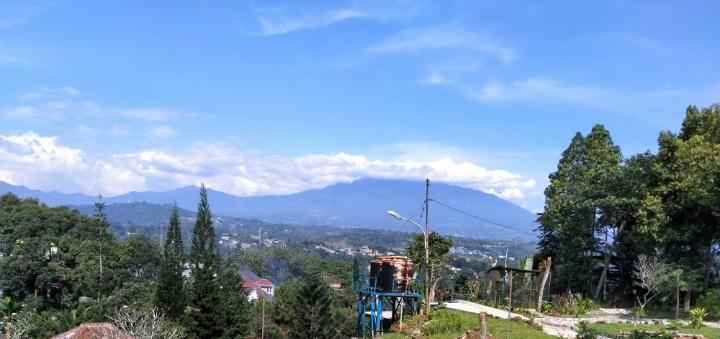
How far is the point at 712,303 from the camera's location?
2130 centimetres

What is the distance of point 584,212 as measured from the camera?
2653 centimetres

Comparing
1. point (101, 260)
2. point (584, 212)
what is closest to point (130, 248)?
point (101, 260)

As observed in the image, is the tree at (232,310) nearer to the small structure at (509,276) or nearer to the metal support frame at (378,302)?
the metal support frame at (378,302)

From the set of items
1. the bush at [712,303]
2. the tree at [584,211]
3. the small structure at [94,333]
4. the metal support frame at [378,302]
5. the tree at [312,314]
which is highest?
the tree at [584,211]

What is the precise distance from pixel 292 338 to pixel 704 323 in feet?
71.7

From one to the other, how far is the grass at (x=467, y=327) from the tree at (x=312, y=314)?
1462cm

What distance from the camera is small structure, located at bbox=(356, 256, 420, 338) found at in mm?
23156

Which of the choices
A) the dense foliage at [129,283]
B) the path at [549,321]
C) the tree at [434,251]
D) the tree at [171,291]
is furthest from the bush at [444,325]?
the tree at [171,291]

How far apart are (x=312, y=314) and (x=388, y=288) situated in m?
11.2

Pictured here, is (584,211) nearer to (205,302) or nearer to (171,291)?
(205,302)

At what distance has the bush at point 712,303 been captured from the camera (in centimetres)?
2098

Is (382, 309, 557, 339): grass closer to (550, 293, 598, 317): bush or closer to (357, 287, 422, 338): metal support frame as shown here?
(357, 287, 422, 338): metal support frame

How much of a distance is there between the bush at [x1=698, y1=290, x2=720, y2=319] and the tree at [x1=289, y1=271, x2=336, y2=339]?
1813 centimetres

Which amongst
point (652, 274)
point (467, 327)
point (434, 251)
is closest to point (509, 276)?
point (434, 251)
